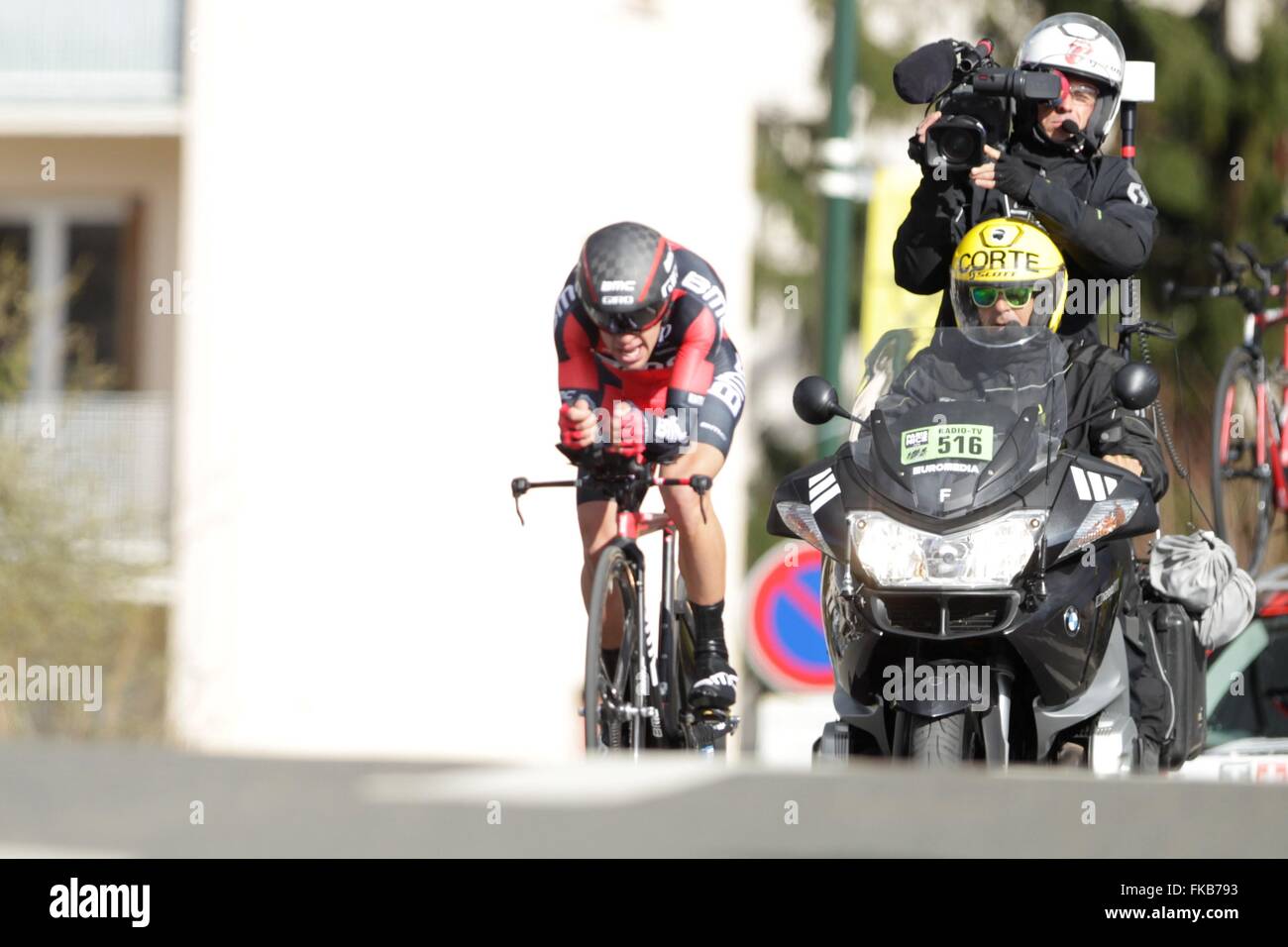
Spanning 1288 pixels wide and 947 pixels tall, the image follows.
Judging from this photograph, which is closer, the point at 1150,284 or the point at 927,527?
the point at 927,527

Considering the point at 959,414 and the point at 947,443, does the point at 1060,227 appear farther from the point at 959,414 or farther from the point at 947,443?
the point at 947,443

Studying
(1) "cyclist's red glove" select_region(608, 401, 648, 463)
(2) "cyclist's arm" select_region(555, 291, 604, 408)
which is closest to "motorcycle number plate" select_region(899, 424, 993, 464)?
(1) "cyclist's red glove" select_region(608, 401, 648, 463)

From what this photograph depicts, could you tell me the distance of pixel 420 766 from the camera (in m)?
15.6

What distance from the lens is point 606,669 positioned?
794 centimetres

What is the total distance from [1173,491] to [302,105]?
45.2 feet

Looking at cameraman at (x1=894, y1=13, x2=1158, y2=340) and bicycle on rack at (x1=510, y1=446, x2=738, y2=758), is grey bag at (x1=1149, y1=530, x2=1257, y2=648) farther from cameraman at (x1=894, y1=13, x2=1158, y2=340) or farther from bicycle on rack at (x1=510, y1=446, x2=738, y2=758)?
bicycle on rack at (x1=510, y1=446, x2=738, y2=758)

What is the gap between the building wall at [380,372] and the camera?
2108cm

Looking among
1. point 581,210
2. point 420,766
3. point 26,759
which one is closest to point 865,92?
point 581,210

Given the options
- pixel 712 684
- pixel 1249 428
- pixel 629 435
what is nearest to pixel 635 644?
pixel 712 684

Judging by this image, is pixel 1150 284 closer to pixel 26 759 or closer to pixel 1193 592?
pixel 26 759

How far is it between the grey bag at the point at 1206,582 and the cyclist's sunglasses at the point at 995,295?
0.91 m
